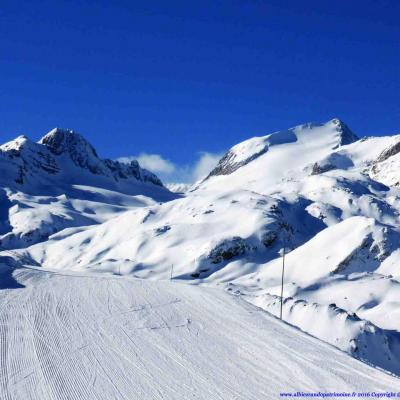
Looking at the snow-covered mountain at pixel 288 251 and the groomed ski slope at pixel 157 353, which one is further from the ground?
the snow-covered mountain at pixel 288 251

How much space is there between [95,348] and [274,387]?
19.3 ft

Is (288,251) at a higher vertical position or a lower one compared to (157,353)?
Result: higher

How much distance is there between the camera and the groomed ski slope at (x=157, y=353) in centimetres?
1392

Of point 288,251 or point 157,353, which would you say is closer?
point 157,353

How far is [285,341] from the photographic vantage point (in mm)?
18953

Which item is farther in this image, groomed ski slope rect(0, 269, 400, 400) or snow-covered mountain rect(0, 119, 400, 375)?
snow-covered mountain rect(0, 119, 400, 375)

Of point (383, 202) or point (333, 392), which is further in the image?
point (383, 202)

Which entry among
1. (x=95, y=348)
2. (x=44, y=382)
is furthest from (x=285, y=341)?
(x=44, y=382)

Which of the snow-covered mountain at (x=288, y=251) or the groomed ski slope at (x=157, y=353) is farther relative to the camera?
the snow-covered mountain at (x=288, y=251)

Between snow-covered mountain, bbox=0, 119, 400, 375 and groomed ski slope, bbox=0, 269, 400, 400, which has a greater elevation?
snow-covered mountain, bbox=0, 119, 400, 375

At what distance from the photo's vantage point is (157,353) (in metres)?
17.0

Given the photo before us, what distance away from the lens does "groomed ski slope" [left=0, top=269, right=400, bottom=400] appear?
45.7 ft

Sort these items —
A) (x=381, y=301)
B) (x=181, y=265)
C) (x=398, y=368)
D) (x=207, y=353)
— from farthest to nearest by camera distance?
(x=181, y=265) < (x=381, y=301) < (x=398, y=368) < (x=207, y=353)

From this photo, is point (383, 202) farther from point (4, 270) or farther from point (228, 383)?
point (228, 383)
